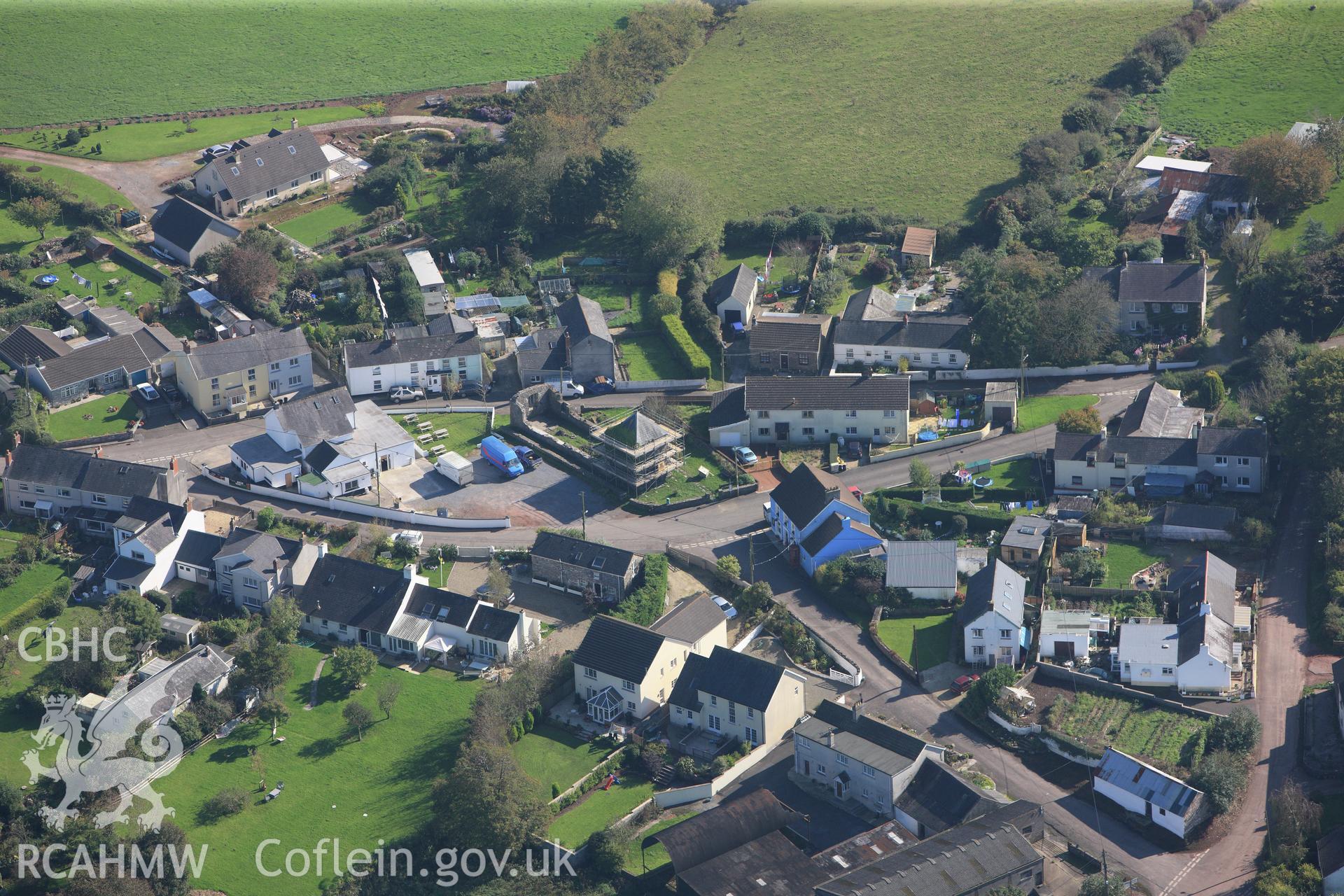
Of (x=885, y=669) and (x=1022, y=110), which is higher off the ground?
(x=1022, y=110)

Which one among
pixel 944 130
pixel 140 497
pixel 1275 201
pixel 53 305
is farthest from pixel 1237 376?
pixel 53 305

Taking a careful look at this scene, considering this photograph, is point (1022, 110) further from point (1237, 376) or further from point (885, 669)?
point (885, 669)

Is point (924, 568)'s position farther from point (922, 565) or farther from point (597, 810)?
point (597, 810)

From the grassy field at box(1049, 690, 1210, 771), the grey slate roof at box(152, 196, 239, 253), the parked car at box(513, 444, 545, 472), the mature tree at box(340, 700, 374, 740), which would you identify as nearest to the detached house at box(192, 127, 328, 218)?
the grey slate roof at box(152, 196, 239, 253)

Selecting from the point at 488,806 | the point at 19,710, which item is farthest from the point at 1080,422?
the point at 19,710

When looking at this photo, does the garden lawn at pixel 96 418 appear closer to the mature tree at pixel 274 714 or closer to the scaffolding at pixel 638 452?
the scaffolding at pixel 638 452

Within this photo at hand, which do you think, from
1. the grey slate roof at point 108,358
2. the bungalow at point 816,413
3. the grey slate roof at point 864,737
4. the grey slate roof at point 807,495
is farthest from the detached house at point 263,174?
the grey slate roof at point 864,737
